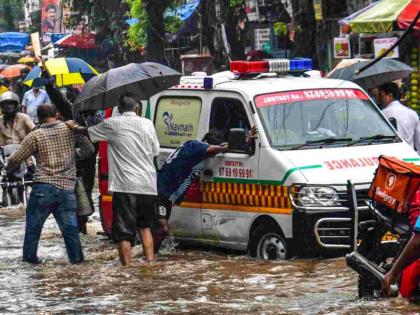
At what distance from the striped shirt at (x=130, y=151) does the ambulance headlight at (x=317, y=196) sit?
4.99ft

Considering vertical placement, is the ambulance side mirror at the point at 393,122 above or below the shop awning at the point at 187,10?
below

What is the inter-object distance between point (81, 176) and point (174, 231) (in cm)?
208

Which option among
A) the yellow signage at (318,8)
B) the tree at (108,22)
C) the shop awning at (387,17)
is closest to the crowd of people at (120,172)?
the shop awning at (387,17)

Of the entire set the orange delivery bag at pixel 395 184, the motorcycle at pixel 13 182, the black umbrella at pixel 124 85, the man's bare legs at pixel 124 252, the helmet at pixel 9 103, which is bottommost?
the motorcycle at pixel 13 182

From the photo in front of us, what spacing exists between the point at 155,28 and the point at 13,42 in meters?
27.0

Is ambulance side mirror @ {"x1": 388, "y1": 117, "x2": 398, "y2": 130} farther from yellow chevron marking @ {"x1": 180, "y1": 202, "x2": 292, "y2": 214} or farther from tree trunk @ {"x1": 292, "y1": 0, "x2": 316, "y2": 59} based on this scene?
tree trunk @ {"x1": 292, "y1": 0, "x2": 316, "y2": 59}

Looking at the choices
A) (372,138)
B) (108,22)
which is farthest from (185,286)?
(108,22)

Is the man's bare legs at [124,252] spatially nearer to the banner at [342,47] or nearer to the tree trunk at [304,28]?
the tree trunk at [304,28]

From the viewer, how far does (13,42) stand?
5434 centimetres

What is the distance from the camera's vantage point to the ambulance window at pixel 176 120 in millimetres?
12555

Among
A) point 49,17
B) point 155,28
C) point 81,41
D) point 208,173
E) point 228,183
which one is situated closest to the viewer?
point 228,183

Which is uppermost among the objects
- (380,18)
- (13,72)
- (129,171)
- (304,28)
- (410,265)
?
(380,18)

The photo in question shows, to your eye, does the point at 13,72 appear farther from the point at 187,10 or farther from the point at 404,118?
the point at 404,118

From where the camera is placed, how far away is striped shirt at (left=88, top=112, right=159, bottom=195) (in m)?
11.6
